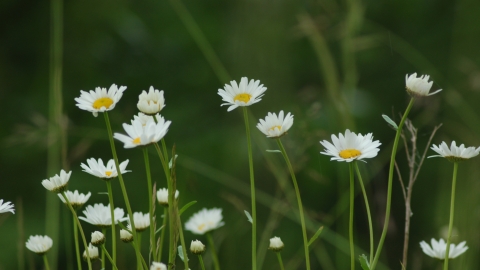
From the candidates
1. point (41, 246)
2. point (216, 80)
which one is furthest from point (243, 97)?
point (216, 80)

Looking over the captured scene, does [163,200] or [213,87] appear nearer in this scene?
[163,200]

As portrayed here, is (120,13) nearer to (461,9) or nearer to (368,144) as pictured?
(461,9)

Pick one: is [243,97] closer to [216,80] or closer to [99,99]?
[99,99]

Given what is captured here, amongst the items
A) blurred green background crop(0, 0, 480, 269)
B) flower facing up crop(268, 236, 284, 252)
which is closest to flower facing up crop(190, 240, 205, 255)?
flower facing up crop(268, 236, 284, 252)

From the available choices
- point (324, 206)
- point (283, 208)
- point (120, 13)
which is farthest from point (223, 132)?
point (283, 208)

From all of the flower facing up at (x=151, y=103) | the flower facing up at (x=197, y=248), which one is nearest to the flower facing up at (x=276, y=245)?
the flower facing up at (x=197, y=248)
